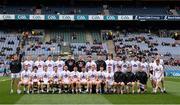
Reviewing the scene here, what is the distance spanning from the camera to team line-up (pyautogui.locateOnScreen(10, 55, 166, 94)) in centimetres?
2509

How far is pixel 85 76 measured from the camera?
25.1m

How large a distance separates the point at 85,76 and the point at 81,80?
0.30m

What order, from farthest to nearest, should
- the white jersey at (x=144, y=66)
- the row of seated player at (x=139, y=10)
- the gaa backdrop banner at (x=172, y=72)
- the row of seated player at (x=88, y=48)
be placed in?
the row of seated player at (x=139, y=10) < the row of seated player at (x=88, y=48) < the gaa backdrop banner at (x=172, y=72) < the white jersey at (x=144, y=66)

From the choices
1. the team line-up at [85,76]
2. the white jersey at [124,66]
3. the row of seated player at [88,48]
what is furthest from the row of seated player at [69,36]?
the team line-up at [85,76]

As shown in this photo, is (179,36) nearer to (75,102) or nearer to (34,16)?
(34,16)

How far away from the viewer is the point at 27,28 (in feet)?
→ 221

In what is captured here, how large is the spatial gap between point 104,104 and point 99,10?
161 feet

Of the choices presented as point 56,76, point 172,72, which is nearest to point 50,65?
point 56,76

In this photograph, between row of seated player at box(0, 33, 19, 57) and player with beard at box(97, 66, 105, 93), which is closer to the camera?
player with beard at box(97, 66, 105, 93)

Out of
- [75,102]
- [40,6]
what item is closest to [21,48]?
[40,6]

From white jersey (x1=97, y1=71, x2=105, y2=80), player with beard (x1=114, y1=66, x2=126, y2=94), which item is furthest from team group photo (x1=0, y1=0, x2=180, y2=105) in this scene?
player with beard (x1=114, y1=66, x2=126, y2=94)

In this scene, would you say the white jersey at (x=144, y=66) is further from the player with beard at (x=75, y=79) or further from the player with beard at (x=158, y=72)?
the player with beard at (x=75, y=79)

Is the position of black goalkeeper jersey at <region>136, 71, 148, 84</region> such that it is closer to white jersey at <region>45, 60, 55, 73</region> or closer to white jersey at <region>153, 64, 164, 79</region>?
white jersey at <region>153, 64, 164, 79</region>

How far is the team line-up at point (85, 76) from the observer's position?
988 inches
